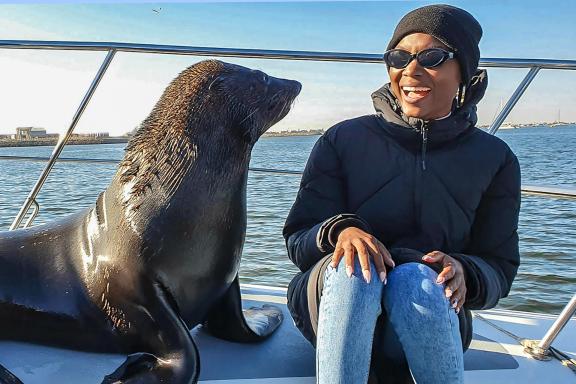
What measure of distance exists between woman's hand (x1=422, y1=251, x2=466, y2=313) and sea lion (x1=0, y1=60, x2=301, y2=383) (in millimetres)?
639

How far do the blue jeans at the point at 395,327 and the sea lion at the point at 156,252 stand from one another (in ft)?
1.34

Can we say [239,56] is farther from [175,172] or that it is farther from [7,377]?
[7,377]

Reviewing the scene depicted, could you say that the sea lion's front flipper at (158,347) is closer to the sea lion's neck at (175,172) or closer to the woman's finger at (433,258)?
the sea lion's neck at (175,172)

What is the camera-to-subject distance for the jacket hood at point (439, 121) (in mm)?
1708

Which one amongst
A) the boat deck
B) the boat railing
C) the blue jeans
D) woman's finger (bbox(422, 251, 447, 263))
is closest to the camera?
the blue jeans

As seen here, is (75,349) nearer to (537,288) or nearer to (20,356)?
(20,356)

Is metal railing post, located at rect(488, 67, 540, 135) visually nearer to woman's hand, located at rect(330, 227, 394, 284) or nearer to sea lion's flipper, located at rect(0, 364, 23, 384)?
woman's hand, located at rect(330, 227, 394, 284)

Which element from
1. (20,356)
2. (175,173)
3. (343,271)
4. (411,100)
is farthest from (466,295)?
(20,356)

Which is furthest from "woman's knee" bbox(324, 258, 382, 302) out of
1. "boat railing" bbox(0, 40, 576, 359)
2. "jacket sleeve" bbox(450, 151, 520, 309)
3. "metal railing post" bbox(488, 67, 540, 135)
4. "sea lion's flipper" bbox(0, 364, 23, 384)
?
"metal railing post" bbox(488, 67, 540, 135)

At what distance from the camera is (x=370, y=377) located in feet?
4.98

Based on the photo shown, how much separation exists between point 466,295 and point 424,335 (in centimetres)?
22

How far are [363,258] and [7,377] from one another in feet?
3.14

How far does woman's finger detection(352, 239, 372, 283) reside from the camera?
137cm

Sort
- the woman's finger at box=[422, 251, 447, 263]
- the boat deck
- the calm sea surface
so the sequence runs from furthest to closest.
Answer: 1. the calm sea surface
2. the boat deck
3. the woman's finger at box=[422, 251, 447, 263]
